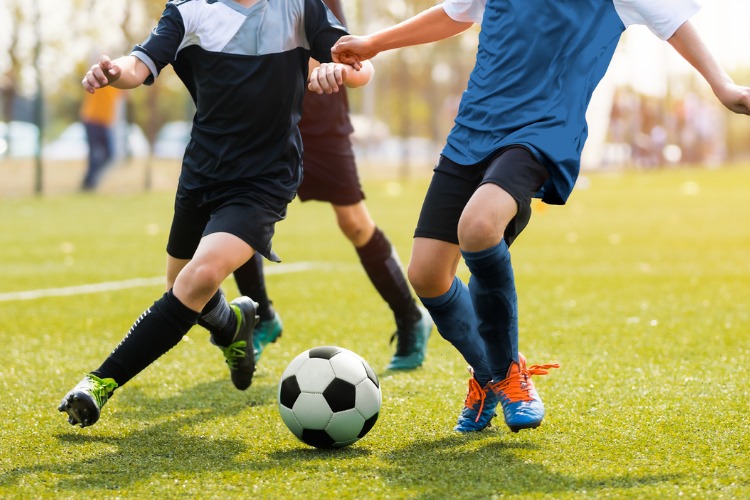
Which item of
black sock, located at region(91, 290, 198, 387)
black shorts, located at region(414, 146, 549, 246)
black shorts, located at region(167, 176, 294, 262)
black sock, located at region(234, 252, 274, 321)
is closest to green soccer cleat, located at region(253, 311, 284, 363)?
black sock, located at region(234, 252, 274, 321)

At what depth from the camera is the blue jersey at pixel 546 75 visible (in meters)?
3.62

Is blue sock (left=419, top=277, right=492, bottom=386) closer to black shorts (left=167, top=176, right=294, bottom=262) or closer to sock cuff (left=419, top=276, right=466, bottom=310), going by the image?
sock cuff (left=419, top=276, right=466, bottom=310)

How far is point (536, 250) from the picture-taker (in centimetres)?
1070

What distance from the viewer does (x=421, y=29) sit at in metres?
4.02

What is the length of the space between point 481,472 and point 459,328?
747mm

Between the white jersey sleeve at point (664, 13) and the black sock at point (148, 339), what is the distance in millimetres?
1811

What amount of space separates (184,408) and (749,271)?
575 centimetres

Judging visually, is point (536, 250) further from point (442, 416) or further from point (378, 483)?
point (378, 483)

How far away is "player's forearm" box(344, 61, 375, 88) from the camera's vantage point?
12.9 ft

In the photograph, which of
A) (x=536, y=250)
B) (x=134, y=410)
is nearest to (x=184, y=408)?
(x=134, y=410)

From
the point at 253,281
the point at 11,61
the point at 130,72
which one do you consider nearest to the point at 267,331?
the point at 253,281

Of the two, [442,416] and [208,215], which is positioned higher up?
[208,215]

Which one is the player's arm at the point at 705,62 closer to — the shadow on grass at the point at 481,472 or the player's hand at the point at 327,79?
the player's hand at the point at 327,79

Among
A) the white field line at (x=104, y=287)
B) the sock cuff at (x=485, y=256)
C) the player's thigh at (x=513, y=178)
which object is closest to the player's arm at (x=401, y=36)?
the player's thigh at (x=513, y=178)
